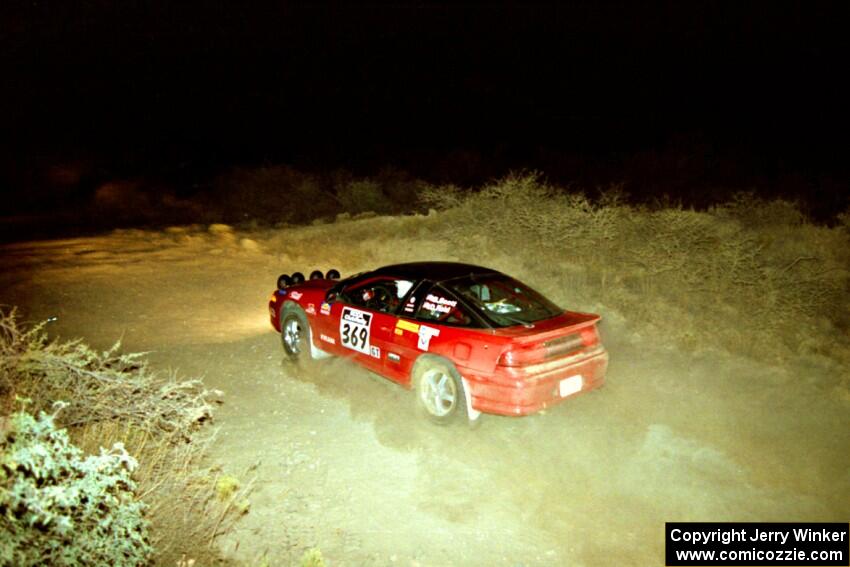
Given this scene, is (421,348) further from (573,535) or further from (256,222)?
(256,222)

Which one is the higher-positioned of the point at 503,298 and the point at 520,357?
the point at 503,298

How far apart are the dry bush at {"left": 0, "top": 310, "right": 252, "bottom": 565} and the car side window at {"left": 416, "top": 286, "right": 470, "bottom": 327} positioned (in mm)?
2350

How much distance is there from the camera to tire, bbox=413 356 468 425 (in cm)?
521

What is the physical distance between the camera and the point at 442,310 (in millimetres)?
5453

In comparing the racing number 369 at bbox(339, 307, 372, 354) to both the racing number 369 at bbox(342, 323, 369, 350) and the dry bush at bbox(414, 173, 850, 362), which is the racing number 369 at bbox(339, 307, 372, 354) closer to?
the racing number 369 at bbox(342, 323, 369, 350)

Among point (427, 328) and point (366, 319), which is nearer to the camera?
point (427, 328)

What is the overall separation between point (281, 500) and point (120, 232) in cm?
1556

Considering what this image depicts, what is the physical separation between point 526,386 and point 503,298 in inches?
49.9

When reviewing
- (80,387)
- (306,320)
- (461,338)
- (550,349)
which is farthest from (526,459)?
(80,387)

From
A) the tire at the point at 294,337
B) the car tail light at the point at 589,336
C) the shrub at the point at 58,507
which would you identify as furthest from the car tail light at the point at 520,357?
the tire at the point at 294,337

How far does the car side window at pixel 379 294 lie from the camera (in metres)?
6.04

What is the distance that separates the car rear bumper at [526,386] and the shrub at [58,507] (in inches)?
111

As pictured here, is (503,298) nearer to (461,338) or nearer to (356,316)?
(461,338)

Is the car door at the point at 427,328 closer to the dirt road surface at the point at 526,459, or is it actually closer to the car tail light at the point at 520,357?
the car tail light at the point at 520,357
